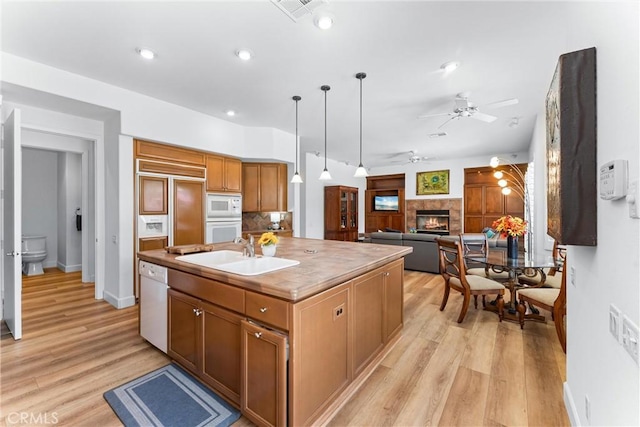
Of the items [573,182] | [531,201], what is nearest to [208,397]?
[573,182]

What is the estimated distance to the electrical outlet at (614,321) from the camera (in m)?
1.05

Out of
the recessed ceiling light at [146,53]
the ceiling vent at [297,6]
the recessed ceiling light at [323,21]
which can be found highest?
the recessed ceiling light at [146,53]

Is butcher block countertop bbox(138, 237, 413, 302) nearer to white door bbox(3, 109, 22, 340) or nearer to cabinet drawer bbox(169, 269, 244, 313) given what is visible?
cabinet drawer bbox(169, 269, 244, 313)

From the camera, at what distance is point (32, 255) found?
5172mm

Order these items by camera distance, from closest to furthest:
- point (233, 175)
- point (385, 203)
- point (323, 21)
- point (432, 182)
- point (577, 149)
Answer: point (577, 149), point (323, 21), point (233, 175), point (432, 182), point (385, 203)

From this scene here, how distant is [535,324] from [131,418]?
3931 millimetres

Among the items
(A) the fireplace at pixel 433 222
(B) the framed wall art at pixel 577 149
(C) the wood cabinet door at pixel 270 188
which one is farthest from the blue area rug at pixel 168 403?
(A) the fireplace at pixel 433 222

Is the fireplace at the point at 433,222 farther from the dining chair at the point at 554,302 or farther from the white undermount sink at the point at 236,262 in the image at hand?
the white undermount sink at the point at 236,262

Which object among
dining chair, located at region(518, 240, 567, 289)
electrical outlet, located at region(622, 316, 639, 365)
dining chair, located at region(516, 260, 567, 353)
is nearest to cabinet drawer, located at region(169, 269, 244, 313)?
electrical outlet, located at region(622, 316, 639, 365)

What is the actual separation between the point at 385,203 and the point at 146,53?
806 centimetres

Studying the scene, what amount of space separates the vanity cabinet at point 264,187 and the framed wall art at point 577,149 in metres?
4.68

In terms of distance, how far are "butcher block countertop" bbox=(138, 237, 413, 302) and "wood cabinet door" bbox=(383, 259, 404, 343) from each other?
0.11 m

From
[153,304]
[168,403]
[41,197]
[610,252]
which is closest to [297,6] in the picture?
[610,252]

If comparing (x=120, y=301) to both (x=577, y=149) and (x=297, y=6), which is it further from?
(x=577, y=149)
